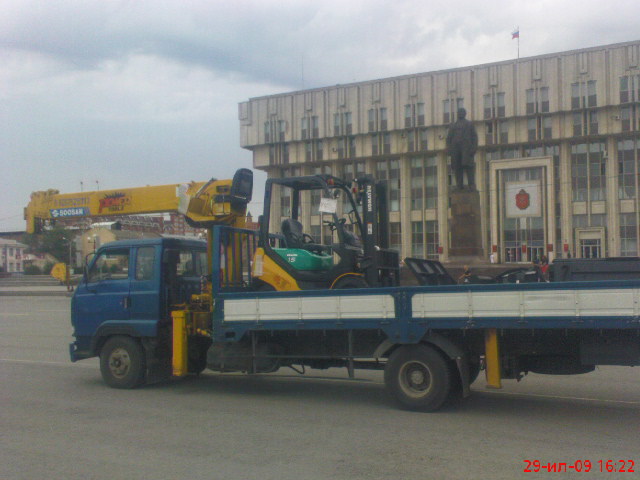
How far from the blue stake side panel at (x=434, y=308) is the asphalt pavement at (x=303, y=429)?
1.09 m

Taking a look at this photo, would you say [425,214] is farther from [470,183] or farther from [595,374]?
[595,374]

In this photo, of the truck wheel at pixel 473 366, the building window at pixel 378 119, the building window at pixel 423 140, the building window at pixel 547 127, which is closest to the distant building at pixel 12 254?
the building window at pixel 378 119

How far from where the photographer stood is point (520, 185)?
51.5m

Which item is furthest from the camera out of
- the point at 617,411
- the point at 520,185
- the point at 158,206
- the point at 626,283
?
the point at 520,185

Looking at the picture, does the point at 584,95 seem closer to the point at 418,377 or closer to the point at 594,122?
the point at 594,122

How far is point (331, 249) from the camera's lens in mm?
8930

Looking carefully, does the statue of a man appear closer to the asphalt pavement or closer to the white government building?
the asphalt pavement

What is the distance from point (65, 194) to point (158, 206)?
3.68 m

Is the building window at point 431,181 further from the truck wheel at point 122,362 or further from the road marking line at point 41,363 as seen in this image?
the truck wheel at point 122,362

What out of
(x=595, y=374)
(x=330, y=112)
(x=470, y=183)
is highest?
(x=330, y=112)

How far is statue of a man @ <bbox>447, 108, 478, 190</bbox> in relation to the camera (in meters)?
22.7

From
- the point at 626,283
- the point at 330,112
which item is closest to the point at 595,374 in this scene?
the point at 626,283

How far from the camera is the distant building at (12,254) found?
105188mm

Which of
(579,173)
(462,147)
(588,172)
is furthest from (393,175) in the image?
(462,147)
